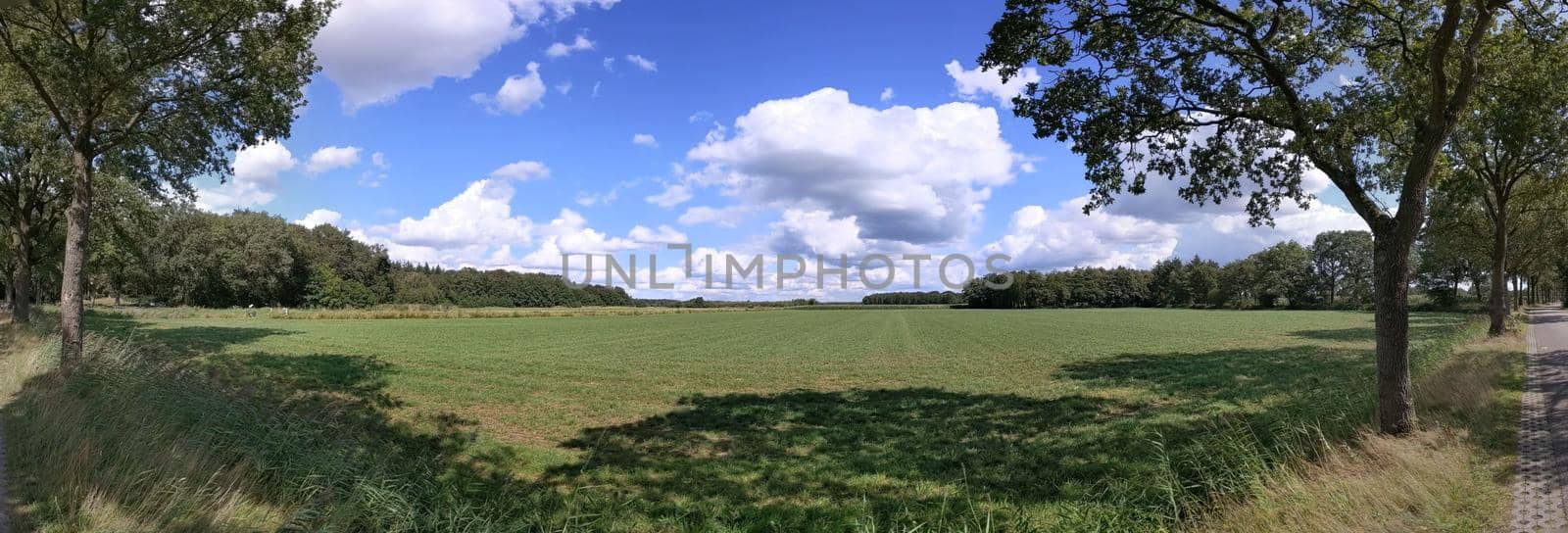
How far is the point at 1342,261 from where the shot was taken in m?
117

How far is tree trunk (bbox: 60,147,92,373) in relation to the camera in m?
13.5

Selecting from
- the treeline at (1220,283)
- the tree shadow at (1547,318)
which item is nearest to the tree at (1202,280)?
the treeline at (1220,283)

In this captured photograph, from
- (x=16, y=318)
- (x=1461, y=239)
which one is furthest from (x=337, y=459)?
(x=1461, y=239)

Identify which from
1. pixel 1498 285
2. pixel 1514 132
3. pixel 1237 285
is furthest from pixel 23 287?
pixel 1237 285

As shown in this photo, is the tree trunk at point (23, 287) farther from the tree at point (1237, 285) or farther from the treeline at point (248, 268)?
the tree at point (1237, 285)

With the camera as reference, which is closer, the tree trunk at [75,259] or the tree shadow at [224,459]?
the tree shadow at [224,459]

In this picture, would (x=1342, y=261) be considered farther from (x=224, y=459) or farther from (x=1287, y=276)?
(x=224, y=459)

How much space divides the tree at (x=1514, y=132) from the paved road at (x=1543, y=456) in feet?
18.3

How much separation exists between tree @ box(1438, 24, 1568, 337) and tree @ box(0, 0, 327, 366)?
2508 cm

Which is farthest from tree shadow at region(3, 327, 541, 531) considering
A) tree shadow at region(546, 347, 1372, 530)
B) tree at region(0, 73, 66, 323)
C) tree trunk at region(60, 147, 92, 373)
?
tree at region(0, 73, 66, 323)

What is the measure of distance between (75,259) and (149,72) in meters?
4.69

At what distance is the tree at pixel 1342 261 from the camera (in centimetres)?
11244

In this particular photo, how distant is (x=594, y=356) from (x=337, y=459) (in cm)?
1952

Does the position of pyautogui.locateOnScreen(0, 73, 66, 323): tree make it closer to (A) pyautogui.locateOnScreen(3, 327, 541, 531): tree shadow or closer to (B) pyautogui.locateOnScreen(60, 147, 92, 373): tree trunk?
(B) pyautogui.locateOnScreen(60, 147, 92, 373): tree trunk
